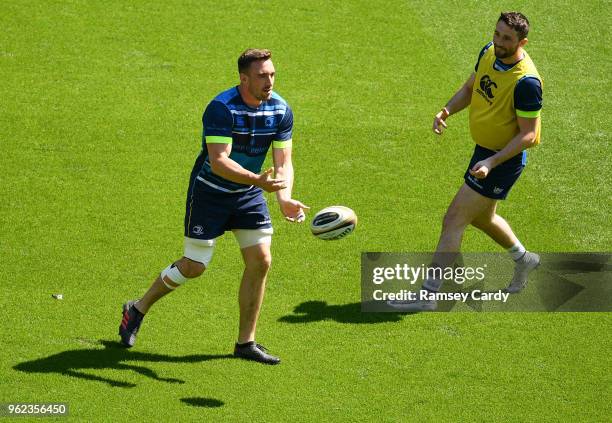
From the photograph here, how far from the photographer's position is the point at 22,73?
13156 mm

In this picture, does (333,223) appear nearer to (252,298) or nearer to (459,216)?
(252,298)

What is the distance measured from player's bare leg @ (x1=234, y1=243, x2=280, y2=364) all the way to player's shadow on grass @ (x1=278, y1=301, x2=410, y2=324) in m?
0.75

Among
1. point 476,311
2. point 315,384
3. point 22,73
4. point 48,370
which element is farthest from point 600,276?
point 22,73

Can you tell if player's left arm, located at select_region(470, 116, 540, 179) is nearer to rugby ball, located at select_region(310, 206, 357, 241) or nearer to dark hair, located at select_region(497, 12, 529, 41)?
dark hair, located at select_region(497, 12, 529, 41)

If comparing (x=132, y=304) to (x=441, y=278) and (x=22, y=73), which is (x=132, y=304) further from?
(x=22, y=73)

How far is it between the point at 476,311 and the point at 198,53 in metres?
5.78

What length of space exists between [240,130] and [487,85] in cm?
241

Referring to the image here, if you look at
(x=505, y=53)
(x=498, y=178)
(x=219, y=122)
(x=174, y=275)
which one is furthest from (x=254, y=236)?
(x=505, y=53)

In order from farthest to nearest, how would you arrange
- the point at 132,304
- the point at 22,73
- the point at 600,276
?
the point at 22,73 < the point at 600,276 < the point at 132,304

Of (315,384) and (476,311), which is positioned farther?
(476,311)

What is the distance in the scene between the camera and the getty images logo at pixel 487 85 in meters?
9.41

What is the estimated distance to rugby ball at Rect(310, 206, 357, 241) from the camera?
8.94m

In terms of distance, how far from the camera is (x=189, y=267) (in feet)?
28.8

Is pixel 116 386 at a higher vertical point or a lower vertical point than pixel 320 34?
lower
